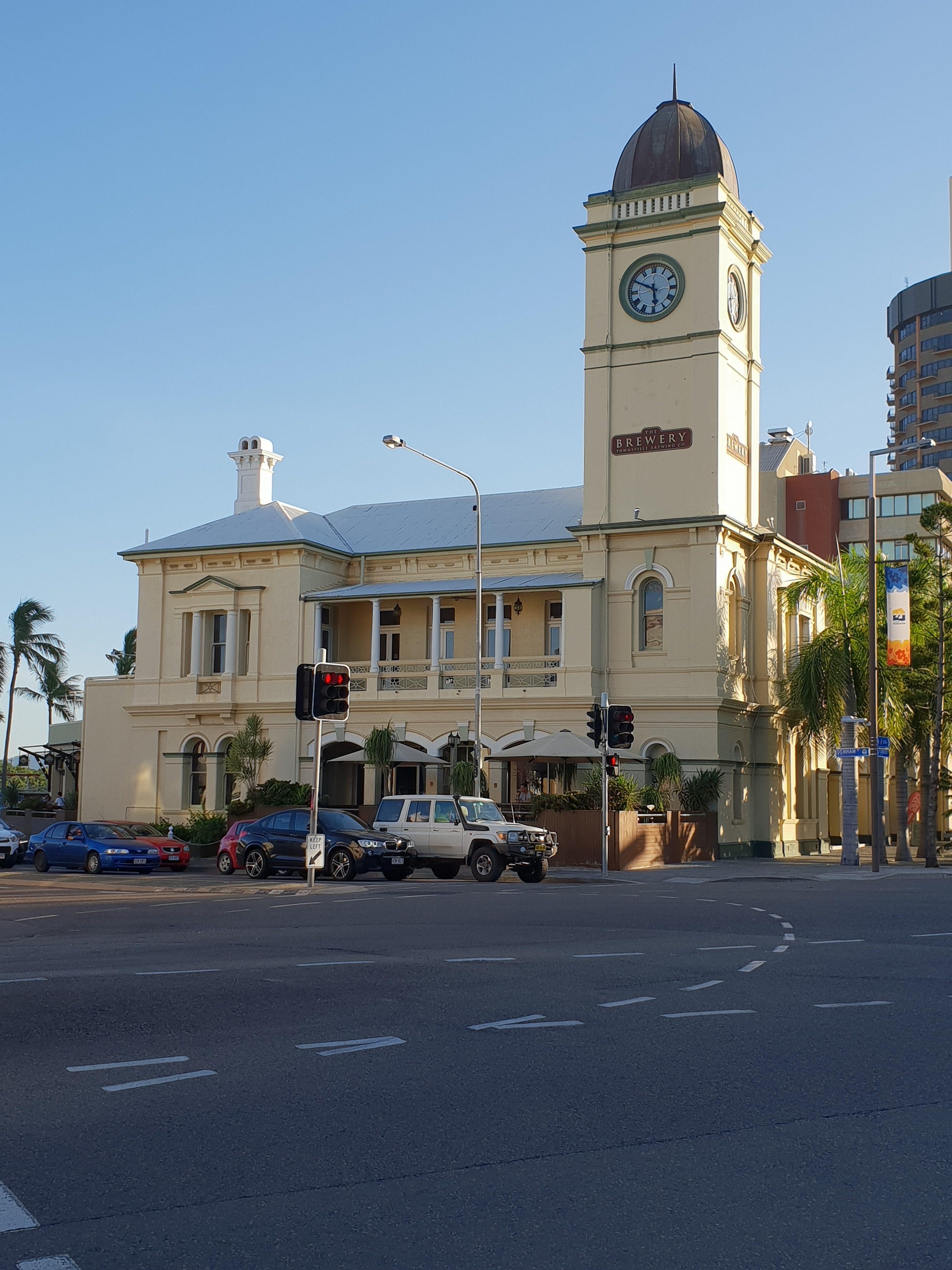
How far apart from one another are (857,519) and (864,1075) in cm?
7307

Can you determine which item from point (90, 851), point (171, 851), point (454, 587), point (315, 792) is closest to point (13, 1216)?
point (315, 792)

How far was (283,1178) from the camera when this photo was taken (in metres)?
5.97

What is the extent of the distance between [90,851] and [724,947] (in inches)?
887

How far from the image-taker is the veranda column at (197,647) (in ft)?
152

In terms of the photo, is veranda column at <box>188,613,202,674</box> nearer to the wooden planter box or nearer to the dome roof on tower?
the wooden planter box

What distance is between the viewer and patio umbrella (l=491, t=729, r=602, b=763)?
3694 centimetres

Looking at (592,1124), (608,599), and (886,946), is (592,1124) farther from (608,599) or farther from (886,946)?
(608,599)

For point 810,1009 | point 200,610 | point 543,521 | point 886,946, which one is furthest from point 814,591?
point 810,1009

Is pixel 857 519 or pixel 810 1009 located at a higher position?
pixel 857 519

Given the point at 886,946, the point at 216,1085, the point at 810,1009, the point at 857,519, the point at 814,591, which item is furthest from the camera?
the point at 857,519

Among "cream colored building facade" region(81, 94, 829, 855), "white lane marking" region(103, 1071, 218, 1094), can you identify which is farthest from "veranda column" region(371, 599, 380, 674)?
"white lane marking" region(103, 1071, 218, 1094)

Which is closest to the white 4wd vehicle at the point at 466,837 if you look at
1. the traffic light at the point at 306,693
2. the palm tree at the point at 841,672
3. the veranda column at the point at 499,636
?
the traffic light at the point at 306,693

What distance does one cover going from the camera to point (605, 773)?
30312 millimetres

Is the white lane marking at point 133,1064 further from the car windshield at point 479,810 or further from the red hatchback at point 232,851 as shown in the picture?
the red hatchback at point 232,851
